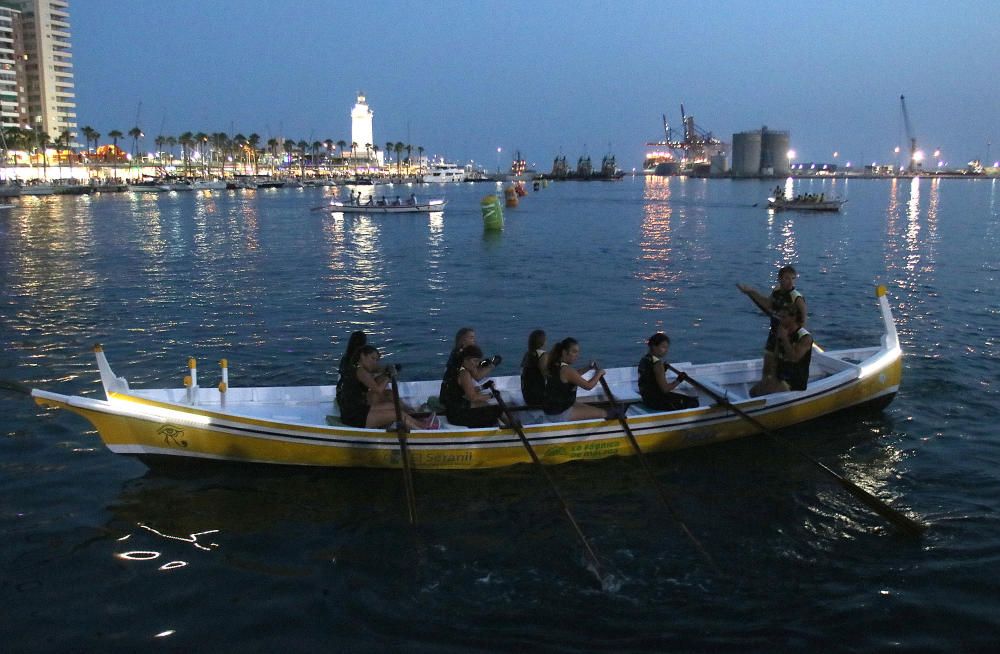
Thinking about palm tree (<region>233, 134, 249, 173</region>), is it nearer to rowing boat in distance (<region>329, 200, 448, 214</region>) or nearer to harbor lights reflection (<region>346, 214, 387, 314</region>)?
rowing boat in distance (<region>329, 200, 448, 214</region>)

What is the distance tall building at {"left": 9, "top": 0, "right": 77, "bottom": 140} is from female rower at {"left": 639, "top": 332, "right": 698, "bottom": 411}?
608ft

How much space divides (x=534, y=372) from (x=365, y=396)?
221 cm

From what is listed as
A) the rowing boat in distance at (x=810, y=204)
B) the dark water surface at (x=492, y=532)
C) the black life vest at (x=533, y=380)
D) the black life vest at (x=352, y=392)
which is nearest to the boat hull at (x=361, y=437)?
the dark water surface at (x=492, y=532)

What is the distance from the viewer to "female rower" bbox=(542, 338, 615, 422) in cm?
987

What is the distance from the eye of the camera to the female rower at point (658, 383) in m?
10.4

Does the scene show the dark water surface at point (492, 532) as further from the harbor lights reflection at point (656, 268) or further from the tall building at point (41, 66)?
the tall building at point (41, 66)

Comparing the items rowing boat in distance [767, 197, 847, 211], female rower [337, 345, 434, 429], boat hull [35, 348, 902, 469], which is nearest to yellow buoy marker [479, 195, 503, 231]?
rowing boat in distance [767, 197, 847, 211]

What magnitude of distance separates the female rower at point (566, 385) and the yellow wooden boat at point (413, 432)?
32cm

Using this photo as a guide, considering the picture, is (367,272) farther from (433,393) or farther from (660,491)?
(660,491)

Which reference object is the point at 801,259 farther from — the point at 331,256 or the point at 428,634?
the point at 428,634

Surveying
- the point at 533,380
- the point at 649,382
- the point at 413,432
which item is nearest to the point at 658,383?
the point at 649,382

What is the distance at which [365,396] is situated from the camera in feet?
31.9

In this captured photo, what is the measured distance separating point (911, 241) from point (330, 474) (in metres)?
43.0

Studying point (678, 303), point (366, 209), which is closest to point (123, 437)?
point (678, 303)
